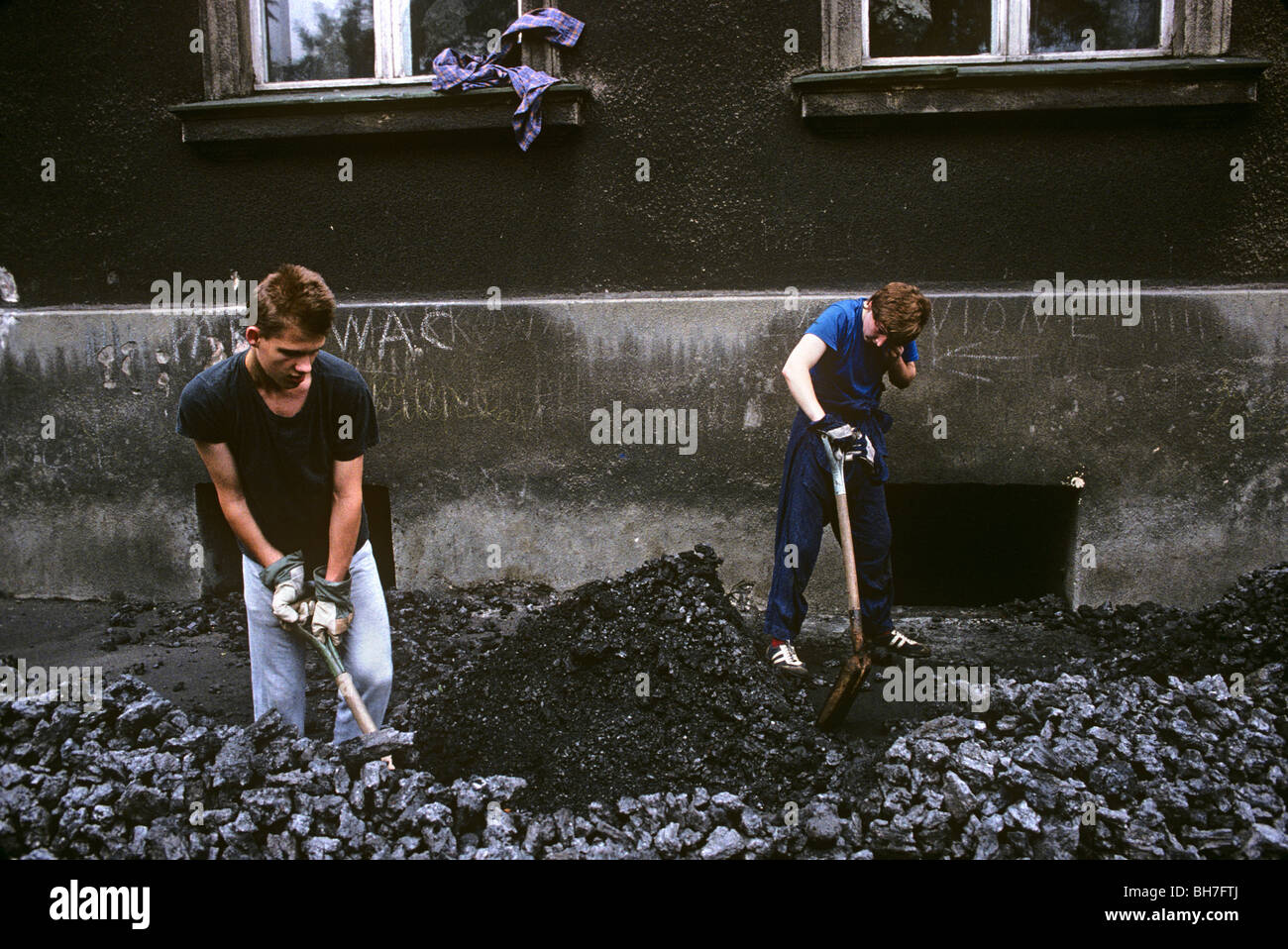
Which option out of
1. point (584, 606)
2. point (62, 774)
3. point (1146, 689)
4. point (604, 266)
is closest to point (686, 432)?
point (604, 266)

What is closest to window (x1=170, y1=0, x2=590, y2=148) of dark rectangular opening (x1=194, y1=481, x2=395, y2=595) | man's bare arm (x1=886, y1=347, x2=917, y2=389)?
dark rectangular opening (x1=194, y1=481, x2=395, y2=595)

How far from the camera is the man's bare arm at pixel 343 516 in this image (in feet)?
10.5

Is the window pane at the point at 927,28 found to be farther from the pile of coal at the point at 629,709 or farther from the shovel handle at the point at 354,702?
the shovel handle at the point at 354,702

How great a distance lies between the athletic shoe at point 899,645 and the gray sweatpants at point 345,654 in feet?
7.56

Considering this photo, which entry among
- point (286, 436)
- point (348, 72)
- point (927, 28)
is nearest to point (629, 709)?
point (286, 436)

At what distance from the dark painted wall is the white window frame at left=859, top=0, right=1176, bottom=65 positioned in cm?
32

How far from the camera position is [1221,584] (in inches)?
197

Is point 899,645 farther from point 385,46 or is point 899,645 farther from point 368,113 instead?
point 385,46

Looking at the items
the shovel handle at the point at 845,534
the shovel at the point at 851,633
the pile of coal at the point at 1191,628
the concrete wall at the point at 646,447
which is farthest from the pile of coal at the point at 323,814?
the concrete wall at the point at 646,447

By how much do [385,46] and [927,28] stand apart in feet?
9.55

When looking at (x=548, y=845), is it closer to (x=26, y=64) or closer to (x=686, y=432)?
(x=686, y=432)

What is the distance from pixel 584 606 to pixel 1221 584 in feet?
11.2

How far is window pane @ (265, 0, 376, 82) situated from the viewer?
5352 mm

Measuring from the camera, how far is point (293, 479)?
317 centimetres
